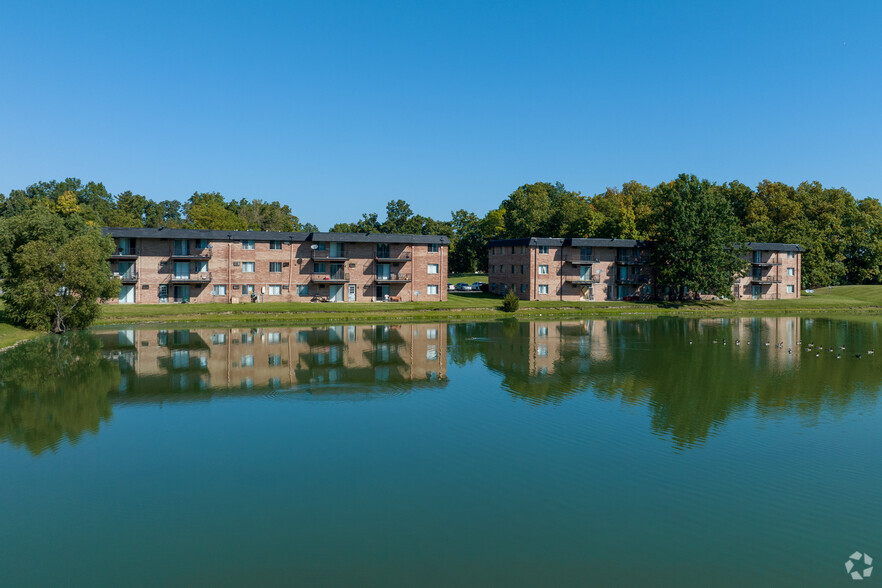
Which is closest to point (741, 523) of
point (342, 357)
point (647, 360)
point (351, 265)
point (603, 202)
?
point (647, 360)

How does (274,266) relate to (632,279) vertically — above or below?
above

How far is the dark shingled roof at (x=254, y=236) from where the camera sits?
81938mm

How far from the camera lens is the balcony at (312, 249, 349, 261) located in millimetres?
88000

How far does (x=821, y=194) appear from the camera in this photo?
12769 centimetres

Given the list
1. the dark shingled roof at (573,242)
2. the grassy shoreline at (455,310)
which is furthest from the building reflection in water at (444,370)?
the dark shingled roof at (573,242)

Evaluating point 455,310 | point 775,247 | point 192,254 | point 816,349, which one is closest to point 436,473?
point 816,349

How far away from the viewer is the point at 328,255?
8900 cm

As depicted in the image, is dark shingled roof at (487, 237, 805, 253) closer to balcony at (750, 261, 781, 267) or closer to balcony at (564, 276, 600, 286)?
balcony at (750, 261, 781, 267)

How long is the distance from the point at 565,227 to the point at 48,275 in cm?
8755

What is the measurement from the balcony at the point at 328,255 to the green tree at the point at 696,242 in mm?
44170

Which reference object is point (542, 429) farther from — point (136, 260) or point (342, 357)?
point (136, 260)

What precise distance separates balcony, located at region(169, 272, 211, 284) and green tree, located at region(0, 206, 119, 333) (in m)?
→ 21.9

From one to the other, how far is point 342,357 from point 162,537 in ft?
94.7

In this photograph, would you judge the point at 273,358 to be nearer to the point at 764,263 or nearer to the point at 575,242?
the point at 575,242
